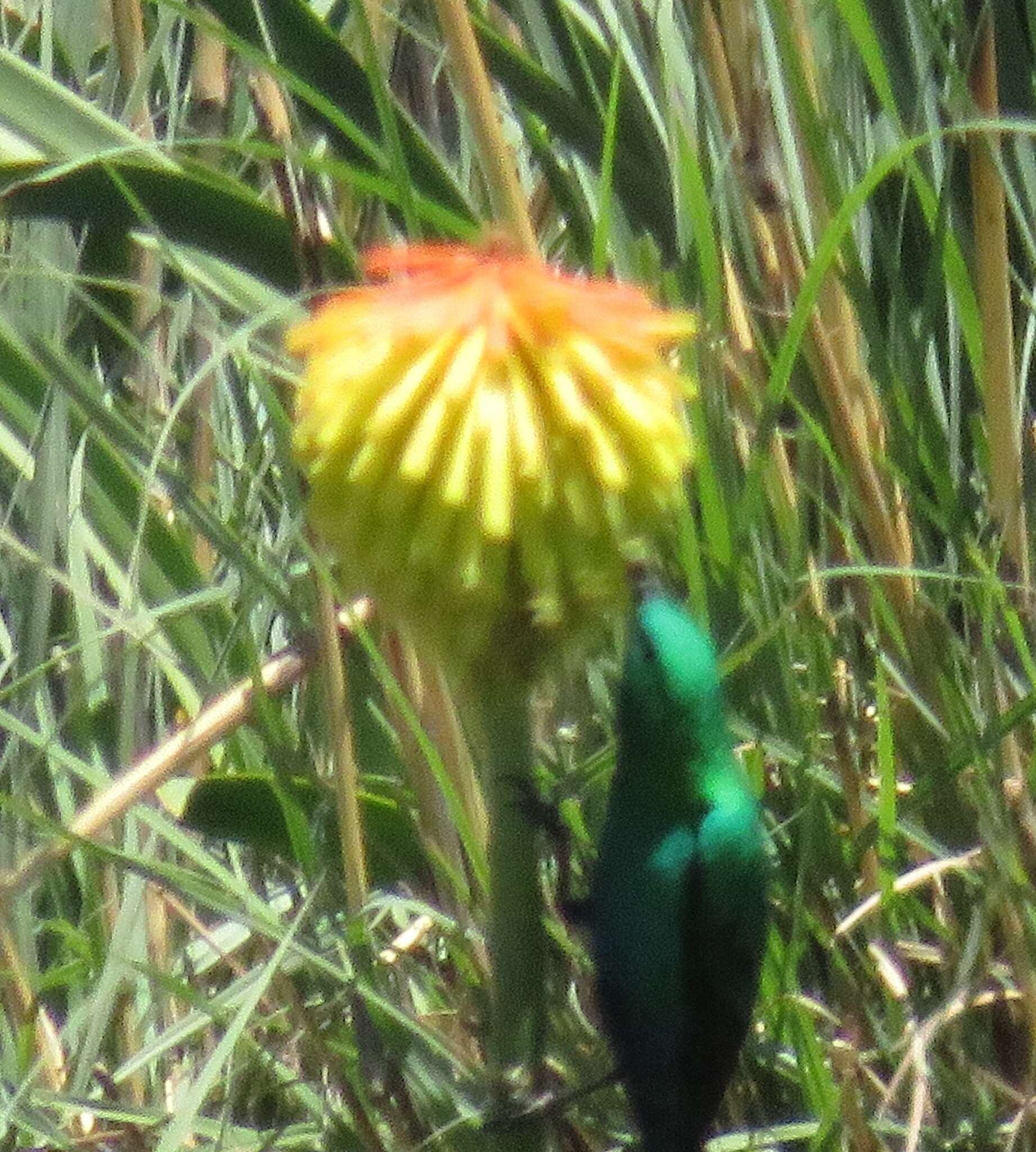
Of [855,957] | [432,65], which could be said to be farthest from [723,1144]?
[432,65]

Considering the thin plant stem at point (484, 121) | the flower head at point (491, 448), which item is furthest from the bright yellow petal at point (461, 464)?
the thin plant stem at point (484, 121)

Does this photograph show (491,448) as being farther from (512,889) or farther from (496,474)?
(512,889)

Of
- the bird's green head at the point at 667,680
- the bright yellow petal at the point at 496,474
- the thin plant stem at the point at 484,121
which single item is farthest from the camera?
the bird's green head at the point at 667,680

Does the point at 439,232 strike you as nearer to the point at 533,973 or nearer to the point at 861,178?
the point at 861,178

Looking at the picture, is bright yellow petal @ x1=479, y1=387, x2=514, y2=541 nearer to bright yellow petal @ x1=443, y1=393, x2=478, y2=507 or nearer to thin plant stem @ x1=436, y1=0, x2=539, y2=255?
bright yellow petal @ x1=443, y1=393, x2=478, y2=507

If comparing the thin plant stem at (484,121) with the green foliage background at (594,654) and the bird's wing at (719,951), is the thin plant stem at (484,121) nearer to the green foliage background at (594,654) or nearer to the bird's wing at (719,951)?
the green foliage background at (594,654)

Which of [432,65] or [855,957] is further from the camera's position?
[432,65]

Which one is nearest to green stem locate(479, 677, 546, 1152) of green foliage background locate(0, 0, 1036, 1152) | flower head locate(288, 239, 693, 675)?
flower head locate(288, 239, 693, 675)

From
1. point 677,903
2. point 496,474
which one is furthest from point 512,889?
point 677,903
